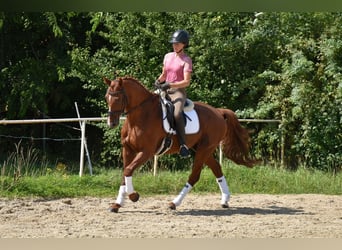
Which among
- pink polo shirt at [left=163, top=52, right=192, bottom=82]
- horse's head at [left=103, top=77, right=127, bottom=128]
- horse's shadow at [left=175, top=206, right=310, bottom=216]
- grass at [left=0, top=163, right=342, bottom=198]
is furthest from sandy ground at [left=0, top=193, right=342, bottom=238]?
pink polo shirt at [left=163, top=52, right=192, bottom=82]

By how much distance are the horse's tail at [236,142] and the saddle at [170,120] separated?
41.0 inches

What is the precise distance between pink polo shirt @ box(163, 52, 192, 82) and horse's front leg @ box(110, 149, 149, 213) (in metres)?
1.03

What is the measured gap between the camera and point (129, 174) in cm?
689

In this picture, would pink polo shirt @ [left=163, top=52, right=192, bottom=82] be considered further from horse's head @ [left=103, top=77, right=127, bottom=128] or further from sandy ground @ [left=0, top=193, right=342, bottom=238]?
sandy ground @ [left=0, top=193, right=342, bottom=238]

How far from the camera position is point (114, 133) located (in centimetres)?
1295

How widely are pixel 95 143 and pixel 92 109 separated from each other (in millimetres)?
1098

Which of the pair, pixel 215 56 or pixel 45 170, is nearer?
pixel 45 170

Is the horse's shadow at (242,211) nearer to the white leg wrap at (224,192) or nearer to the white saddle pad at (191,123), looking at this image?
the white leg wrap at (224,192)

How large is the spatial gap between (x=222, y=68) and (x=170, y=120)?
6189mm

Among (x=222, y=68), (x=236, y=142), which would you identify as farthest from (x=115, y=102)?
(x=222, y=68)

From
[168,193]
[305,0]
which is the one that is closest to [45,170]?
[168,193]

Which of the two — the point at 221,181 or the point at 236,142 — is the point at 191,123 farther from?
the point at 236,142

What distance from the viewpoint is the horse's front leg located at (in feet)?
22.7

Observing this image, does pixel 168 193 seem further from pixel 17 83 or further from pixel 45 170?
pixel 17 83
